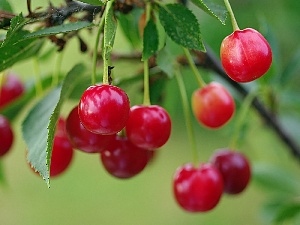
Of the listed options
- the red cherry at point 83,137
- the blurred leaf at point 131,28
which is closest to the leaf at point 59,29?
the red cherry at point 83,137

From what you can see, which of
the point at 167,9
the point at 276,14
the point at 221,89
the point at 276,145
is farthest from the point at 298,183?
the point at 167,9

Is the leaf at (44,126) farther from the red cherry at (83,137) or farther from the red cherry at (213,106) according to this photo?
the red cherry at (213,106)

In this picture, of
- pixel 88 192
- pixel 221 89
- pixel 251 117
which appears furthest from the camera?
pixel 88 192

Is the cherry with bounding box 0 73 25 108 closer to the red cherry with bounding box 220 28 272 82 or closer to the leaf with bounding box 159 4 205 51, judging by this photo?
the leaf with bounding box 159 4 205 51

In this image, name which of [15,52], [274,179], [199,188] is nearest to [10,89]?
[15,52]

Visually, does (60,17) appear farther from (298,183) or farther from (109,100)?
(298,183)

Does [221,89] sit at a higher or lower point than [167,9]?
lower
